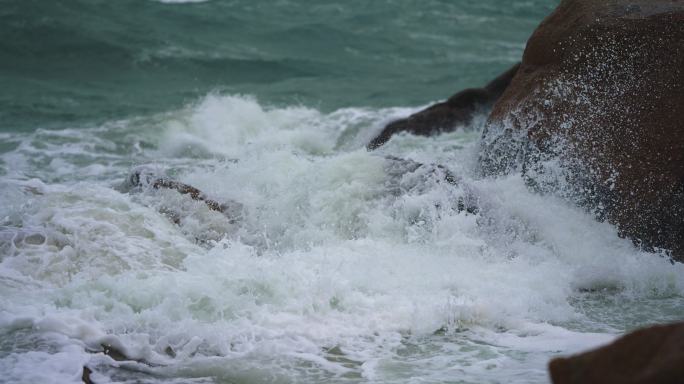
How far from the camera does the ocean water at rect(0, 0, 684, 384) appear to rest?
4.12 m

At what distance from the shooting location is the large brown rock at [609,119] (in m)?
5.92

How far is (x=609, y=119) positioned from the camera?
620 cm

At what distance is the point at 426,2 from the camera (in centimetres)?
1900

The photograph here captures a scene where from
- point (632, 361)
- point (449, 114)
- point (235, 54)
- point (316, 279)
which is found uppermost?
point (235, 54)

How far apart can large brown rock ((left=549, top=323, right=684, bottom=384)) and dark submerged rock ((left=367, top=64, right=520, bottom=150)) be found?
23.9 ft

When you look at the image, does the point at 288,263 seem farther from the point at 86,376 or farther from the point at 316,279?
the point at 86,376

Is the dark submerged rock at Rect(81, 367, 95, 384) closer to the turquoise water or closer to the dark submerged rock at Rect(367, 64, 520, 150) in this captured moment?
the dark submerged rock at Rect(367, 64, 520, 150)

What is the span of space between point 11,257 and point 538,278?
10.7ft

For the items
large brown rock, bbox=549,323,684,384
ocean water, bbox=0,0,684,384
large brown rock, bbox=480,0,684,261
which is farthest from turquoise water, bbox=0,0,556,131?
large brown rock, bbox=549,323,684,384

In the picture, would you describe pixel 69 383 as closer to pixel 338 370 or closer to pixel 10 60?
pixel 338 370

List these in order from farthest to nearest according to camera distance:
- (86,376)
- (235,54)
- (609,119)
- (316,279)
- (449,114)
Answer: (235,54)
(449,114)
(609,119)
(316,279)
(86,376)

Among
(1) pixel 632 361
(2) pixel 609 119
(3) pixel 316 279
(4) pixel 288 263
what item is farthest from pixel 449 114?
(1) pixel 632 361

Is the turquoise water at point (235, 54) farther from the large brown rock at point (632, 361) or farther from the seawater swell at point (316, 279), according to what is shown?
the large brown rock at point (632, 361)

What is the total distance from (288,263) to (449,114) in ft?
17.0
